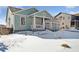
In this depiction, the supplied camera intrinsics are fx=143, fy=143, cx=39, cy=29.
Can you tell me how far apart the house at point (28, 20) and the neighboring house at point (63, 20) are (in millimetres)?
93

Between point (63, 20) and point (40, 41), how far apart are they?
38cm

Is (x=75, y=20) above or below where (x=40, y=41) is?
above

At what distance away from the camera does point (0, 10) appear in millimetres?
1682

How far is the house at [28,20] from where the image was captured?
5.66ft

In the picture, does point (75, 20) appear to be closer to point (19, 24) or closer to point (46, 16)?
point (46, 16)

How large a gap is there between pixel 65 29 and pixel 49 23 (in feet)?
0.68

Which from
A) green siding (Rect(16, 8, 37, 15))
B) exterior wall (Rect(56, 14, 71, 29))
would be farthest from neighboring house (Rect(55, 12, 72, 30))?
green siding (Rect(16, 8, 37, 15))

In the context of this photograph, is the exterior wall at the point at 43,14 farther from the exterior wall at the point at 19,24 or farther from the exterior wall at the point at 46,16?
the exterior wall at the point at 19,24

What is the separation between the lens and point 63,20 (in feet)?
5.74

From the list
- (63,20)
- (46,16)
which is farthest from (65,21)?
(46,16)

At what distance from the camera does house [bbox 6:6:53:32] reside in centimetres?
172

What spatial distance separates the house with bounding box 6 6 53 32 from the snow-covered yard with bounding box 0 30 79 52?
0.07 meters

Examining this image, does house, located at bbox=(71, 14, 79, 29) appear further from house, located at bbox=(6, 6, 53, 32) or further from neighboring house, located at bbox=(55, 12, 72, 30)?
house, located at bbox=(6, 6, 53, 32)

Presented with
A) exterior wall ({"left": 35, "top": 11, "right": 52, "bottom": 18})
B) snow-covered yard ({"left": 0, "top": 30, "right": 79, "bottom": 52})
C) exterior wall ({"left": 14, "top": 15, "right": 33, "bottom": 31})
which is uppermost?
exterior wall ({"left": 35, "top": 11, "right": 52, "bottom": 18})
